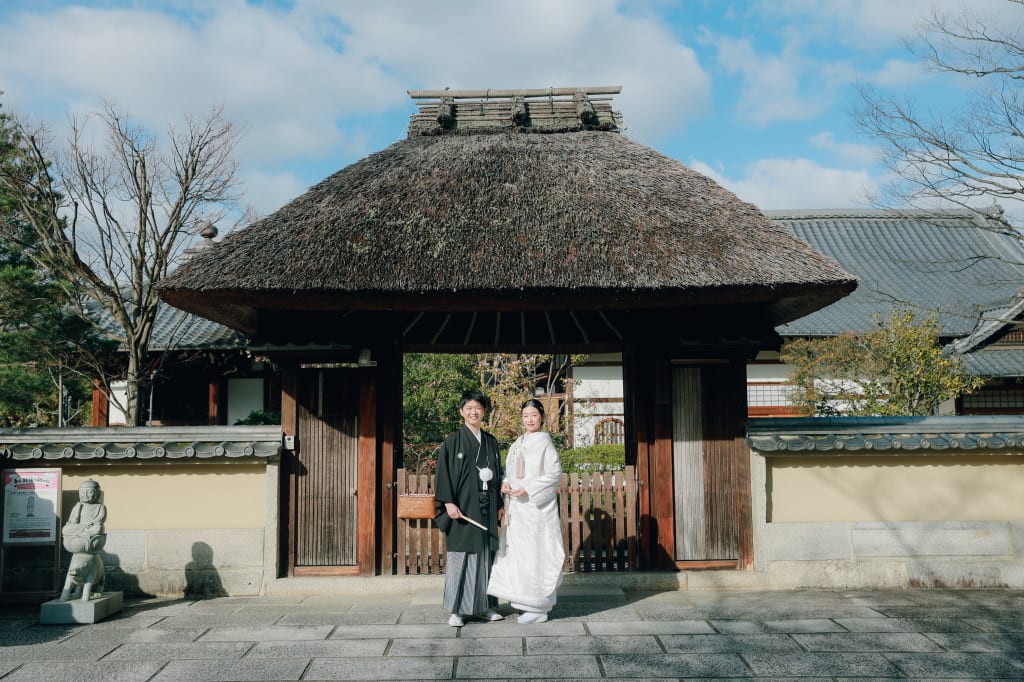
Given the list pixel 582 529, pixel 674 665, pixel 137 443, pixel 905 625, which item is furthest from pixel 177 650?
pixel 905 625

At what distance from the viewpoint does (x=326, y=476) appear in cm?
662

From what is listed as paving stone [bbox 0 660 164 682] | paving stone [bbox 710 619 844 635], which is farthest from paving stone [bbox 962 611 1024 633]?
paving stone [bbox 0 660 164 682]

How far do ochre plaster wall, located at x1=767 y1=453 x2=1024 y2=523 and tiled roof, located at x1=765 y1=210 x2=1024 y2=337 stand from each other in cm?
946

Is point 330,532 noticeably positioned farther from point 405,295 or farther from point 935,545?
point 935,545

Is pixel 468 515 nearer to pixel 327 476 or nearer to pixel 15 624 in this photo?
pixel 327 476

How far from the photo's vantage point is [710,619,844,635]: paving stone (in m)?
5.11

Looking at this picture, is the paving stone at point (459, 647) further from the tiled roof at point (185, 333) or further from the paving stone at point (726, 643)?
the tiled roof at point (185, 333)

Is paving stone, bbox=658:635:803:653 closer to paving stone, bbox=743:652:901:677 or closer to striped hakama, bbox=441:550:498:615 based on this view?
paving stone, bbox=743:652:901:677

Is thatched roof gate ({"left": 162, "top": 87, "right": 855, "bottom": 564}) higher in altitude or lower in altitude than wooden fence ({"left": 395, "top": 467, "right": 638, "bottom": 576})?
higher

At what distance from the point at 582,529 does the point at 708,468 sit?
4.30 feet

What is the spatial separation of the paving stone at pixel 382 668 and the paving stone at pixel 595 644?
494mm

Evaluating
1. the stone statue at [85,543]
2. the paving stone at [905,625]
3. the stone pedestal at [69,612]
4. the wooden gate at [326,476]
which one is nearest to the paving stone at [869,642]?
the paving stone at [905,625]

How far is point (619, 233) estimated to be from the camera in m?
6.23

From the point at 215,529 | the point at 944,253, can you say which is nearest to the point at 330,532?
the point at 215,529
